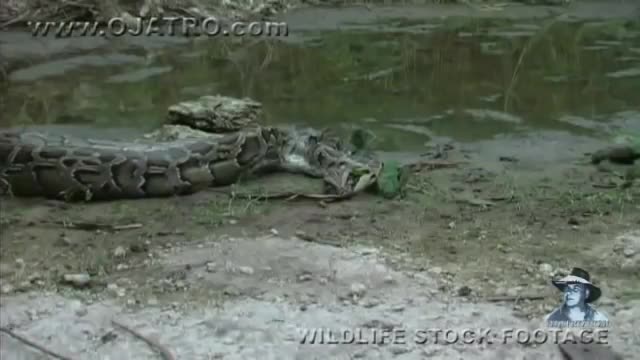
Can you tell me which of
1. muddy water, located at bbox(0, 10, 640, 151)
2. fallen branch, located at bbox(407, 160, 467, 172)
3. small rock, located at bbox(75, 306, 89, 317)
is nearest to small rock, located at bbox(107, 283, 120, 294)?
small rock, located at bbox(75, 306, 89, 317)

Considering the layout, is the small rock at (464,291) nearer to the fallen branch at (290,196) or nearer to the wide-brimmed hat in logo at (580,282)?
the wide-brimmed hat in logo at (580,282)

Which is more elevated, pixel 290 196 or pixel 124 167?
pixel 124 167

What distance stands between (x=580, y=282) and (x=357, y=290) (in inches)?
37.9

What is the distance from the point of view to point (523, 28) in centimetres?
1397

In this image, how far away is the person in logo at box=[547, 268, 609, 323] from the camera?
4.45 meters

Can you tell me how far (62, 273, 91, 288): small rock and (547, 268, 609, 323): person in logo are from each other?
2.03m

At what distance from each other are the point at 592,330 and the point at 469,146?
3568mm

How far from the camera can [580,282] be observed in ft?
15.5

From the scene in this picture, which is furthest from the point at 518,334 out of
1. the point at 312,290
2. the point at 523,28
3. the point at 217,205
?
the point at 523,28

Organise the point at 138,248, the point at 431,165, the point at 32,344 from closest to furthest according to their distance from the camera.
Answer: the point at 32,344 < the point at 138,248 < the point at 431,165

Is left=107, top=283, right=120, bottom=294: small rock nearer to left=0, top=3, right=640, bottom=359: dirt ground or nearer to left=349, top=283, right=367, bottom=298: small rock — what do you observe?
left=0, top=3, right=640, bottom=359: dirt ground

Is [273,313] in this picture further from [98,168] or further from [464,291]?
[98,168]

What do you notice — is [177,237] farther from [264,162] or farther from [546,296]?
[546,296]
